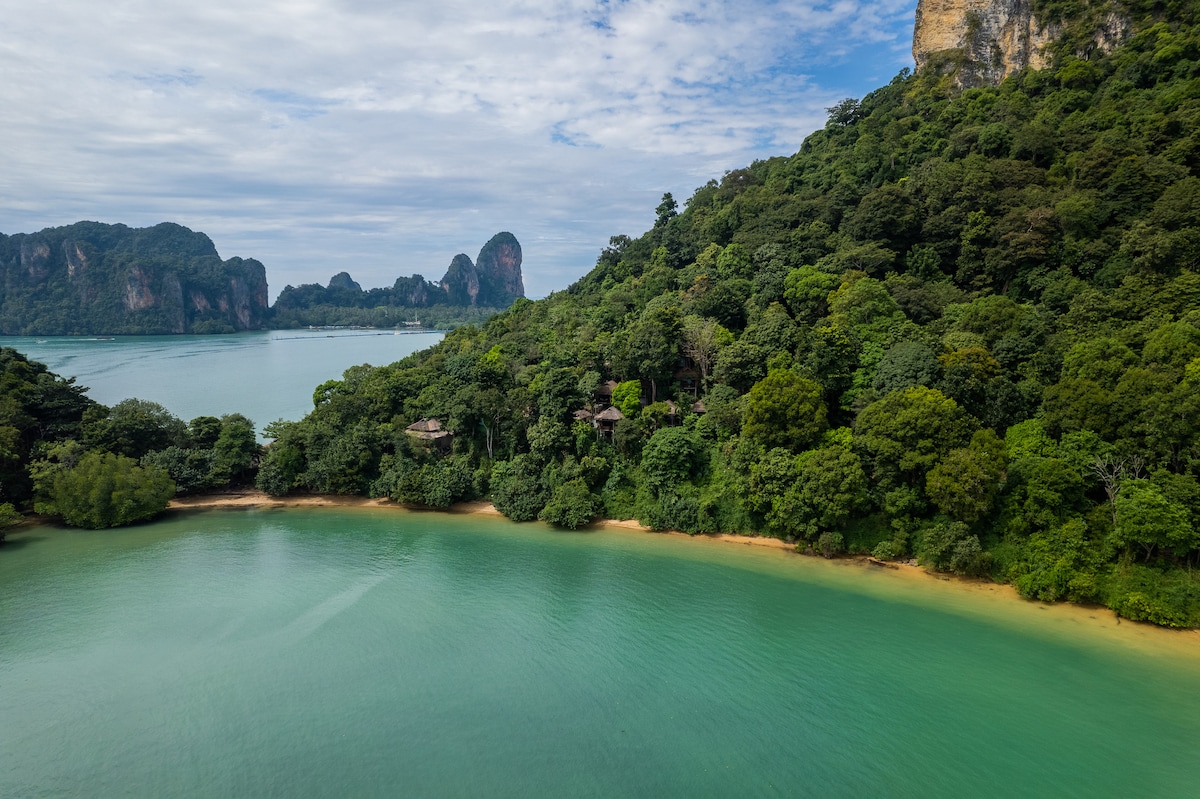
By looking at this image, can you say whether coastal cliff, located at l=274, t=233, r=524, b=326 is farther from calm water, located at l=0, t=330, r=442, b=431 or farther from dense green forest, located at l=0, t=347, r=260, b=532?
dense green forest, located at l=0, t=347, r=260, b=532

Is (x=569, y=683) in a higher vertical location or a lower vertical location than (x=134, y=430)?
lower

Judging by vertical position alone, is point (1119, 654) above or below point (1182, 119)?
below

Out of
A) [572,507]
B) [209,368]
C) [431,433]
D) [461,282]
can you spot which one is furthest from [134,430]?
[461,282]

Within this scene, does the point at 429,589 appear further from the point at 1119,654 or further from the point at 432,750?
the point at 1119,654

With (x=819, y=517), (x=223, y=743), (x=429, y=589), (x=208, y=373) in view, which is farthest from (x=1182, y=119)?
(x=208, y=373)

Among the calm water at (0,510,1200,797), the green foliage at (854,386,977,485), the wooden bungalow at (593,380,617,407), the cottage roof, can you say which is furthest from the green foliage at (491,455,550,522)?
the green foliage at (854,386,977,485)

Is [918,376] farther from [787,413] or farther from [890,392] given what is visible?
[787,413]
